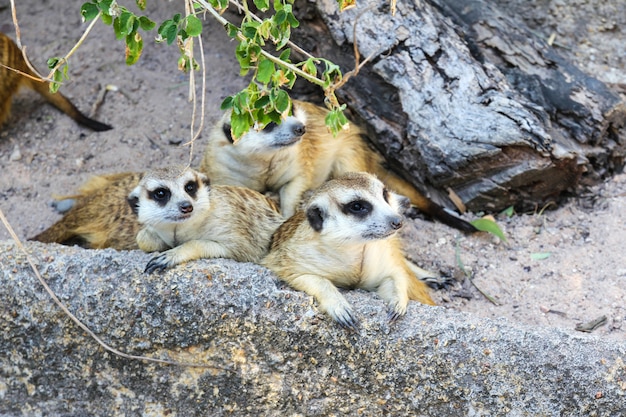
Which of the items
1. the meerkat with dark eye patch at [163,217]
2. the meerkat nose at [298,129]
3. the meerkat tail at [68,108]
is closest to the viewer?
the meerkat with dark eye patch at [163,217]

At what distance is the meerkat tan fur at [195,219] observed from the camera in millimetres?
2432

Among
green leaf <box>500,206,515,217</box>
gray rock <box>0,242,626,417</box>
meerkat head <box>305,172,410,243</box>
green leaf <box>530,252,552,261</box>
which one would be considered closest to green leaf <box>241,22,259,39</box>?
meerkat head <box>305,172,410,243</box>

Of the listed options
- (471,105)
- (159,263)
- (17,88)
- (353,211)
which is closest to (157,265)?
(159,263)

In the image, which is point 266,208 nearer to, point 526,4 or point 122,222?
point 122,222

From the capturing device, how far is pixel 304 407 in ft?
7.57

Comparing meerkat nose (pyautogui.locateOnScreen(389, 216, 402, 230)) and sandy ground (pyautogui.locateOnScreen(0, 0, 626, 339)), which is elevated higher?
meerkat nose (pyautogui.locateOnScreen(389, 216, 402, 230))

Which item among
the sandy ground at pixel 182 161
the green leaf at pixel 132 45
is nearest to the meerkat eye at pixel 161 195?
the green leaf at pixel 132 45

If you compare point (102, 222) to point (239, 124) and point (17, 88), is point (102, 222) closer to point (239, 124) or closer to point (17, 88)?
point (239, 124)

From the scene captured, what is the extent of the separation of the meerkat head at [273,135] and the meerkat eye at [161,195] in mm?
440

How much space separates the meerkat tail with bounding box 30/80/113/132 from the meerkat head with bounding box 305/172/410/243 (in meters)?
1.72

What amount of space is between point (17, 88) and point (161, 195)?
1.92 m

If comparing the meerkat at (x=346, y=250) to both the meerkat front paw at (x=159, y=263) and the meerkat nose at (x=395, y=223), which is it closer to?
the meerkat nose at (x=395, y=223)

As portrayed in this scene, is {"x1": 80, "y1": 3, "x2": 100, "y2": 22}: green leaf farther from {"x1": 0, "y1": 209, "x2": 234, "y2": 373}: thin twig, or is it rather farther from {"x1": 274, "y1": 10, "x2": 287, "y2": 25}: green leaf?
{"x1": 0, "y1": 209, "x2": 234, "y2": 373}: thin twig

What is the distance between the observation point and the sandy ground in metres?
2.68
